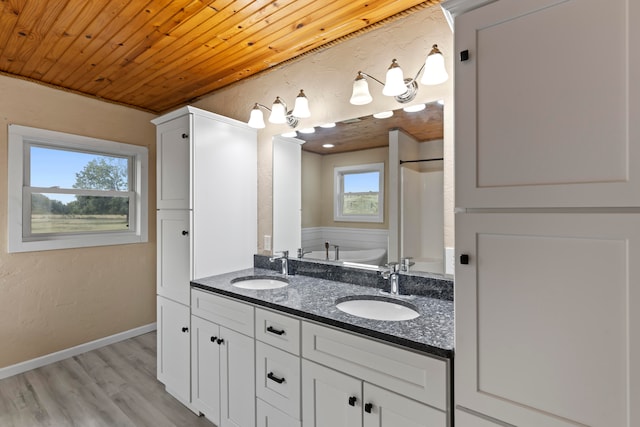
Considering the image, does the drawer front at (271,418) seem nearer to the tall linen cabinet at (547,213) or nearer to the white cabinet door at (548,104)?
the tall linen cabinet at (547,213)

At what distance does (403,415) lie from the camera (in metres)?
1.14

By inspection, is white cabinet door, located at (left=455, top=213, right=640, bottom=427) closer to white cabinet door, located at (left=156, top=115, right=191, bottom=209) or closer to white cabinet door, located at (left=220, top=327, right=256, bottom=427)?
white cabinet door, located at (left=220, top=327, right=256, bottom=427)

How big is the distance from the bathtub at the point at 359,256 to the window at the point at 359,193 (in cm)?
20

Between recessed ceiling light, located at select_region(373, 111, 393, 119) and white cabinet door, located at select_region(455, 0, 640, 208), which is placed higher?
recessed ceiling light, located at select_region(373, 111, 393, 119)

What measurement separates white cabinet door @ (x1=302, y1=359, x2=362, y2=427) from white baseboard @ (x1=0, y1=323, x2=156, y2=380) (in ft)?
8.59

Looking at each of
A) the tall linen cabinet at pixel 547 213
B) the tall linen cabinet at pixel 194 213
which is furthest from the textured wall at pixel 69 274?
the tall linen cabinet at pixel 547 213

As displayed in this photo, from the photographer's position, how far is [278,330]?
1.55 meters

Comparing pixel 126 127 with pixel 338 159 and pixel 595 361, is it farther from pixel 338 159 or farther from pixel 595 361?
pixel 595 361

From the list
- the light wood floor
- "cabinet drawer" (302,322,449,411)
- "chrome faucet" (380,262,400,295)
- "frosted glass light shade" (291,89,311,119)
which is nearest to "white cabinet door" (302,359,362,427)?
"cabinet drawer" (302,322,449,411)

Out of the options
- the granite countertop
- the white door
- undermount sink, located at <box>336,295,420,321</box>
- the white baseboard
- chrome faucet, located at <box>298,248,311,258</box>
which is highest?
chrome faucet, located at <box>298,248,311,258</box>

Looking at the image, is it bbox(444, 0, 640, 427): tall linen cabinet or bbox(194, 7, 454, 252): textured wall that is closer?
bbox(444, 0, 640, 427): tall linen cabinet

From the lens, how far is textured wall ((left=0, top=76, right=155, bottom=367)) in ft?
8.28

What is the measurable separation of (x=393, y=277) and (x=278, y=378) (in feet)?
2.56

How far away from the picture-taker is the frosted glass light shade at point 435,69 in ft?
4.83
